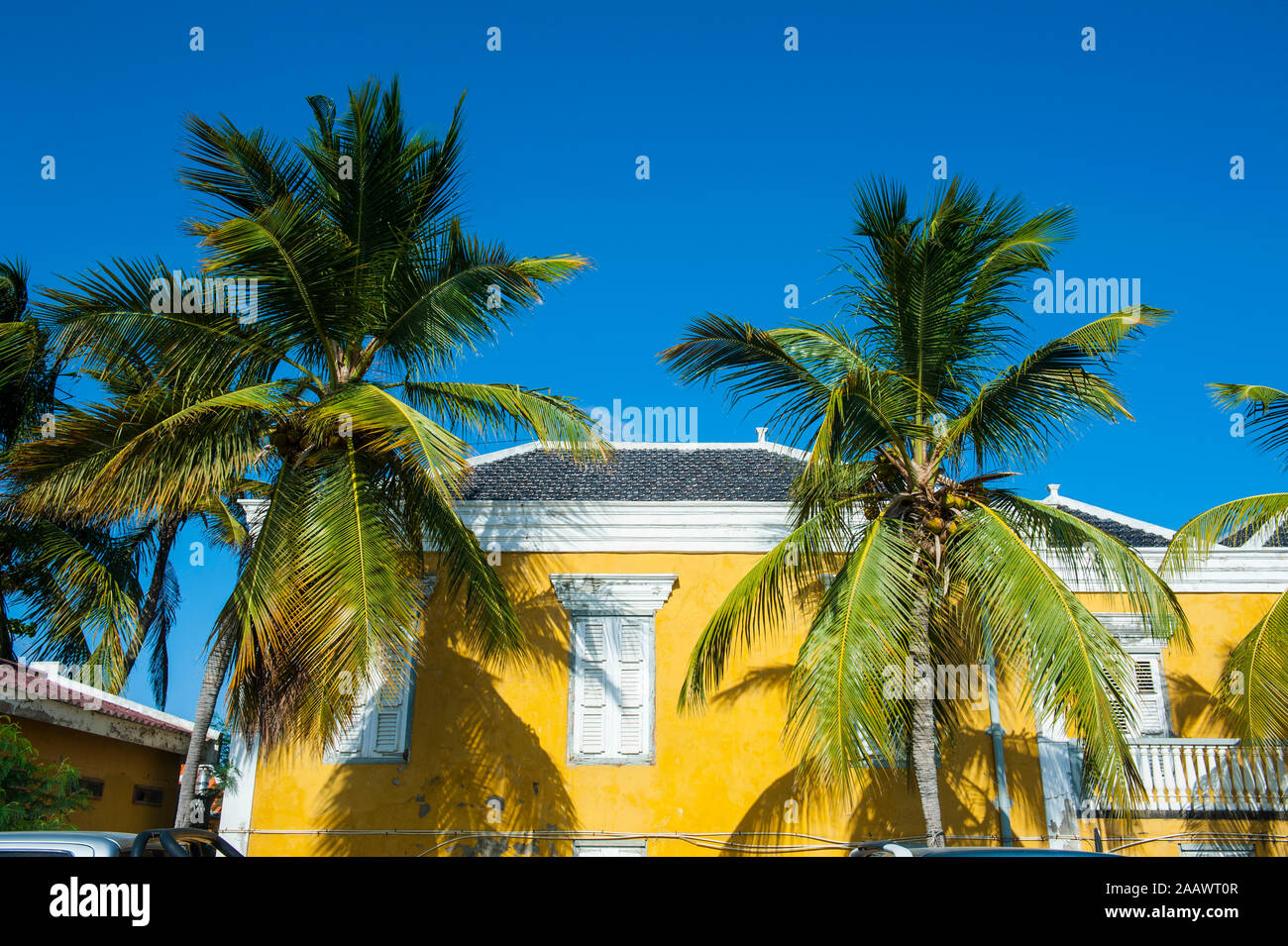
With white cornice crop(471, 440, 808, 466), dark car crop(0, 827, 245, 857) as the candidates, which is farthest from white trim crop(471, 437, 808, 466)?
dark car crop(0, 827, 245, 857)

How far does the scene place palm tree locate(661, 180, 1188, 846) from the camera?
29.6 feet

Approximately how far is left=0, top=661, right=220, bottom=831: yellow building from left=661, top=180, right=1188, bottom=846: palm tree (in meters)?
7.71

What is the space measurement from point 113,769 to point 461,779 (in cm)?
588

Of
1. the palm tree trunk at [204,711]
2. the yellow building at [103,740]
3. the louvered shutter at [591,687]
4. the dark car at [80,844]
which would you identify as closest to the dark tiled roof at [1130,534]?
the louvered shutter at [591,687]

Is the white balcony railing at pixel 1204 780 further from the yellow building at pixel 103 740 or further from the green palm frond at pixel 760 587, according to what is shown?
the yellow building at pixel 103 740

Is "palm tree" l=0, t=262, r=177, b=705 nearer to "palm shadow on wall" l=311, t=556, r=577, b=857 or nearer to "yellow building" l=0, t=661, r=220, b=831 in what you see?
"yellow building" l=0, t=661, r=220, b=831

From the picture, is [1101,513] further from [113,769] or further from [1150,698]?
[113,769]

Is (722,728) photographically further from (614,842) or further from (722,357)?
(722,357)

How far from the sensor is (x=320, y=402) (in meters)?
9.60

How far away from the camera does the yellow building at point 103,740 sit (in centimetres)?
1174
